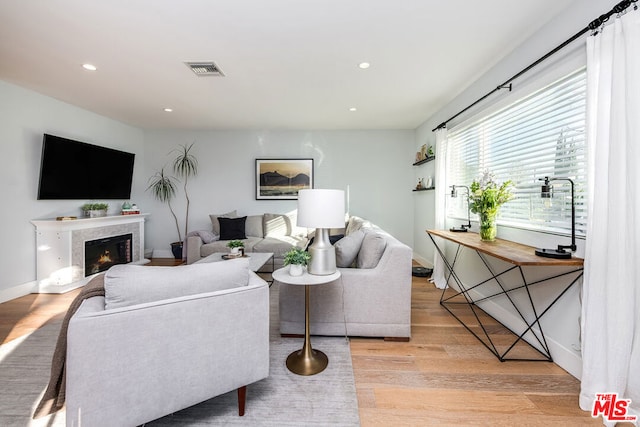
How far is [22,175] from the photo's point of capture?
132 inches

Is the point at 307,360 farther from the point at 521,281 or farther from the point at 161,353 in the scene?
the point at 521,281

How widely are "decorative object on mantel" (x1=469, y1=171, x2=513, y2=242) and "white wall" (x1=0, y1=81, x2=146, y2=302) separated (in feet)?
16.4

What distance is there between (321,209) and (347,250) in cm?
74

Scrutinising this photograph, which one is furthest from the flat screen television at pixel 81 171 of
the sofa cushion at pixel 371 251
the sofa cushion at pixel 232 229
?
the sofa cushion at pixel 371 251

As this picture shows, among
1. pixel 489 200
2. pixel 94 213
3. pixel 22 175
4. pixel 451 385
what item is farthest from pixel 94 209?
pixel 489 200

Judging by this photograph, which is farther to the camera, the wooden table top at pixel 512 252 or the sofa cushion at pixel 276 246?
the sofa cushion at pixel 276 246

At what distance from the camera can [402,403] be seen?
1649 millimetres

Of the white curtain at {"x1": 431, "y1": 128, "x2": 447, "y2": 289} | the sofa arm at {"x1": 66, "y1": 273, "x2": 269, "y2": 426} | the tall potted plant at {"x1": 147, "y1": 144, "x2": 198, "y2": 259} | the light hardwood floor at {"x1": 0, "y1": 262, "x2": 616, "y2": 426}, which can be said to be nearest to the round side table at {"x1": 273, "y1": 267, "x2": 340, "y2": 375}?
the light hardwood floor at {"x1": 0, "y1": 262, "x2": 616, "y2": 426}

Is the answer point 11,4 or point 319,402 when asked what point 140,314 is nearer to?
point 319,402

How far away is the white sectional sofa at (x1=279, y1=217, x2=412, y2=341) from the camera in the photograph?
2324mm

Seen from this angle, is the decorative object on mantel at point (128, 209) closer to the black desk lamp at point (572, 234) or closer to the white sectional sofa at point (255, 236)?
the white sectional sofa at point (255, 236)

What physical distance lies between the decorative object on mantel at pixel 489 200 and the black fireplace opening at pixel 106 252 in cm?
487

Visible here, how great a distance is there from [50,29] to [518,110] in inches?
152

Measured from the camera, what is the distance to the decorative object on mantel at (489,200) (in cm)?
246
